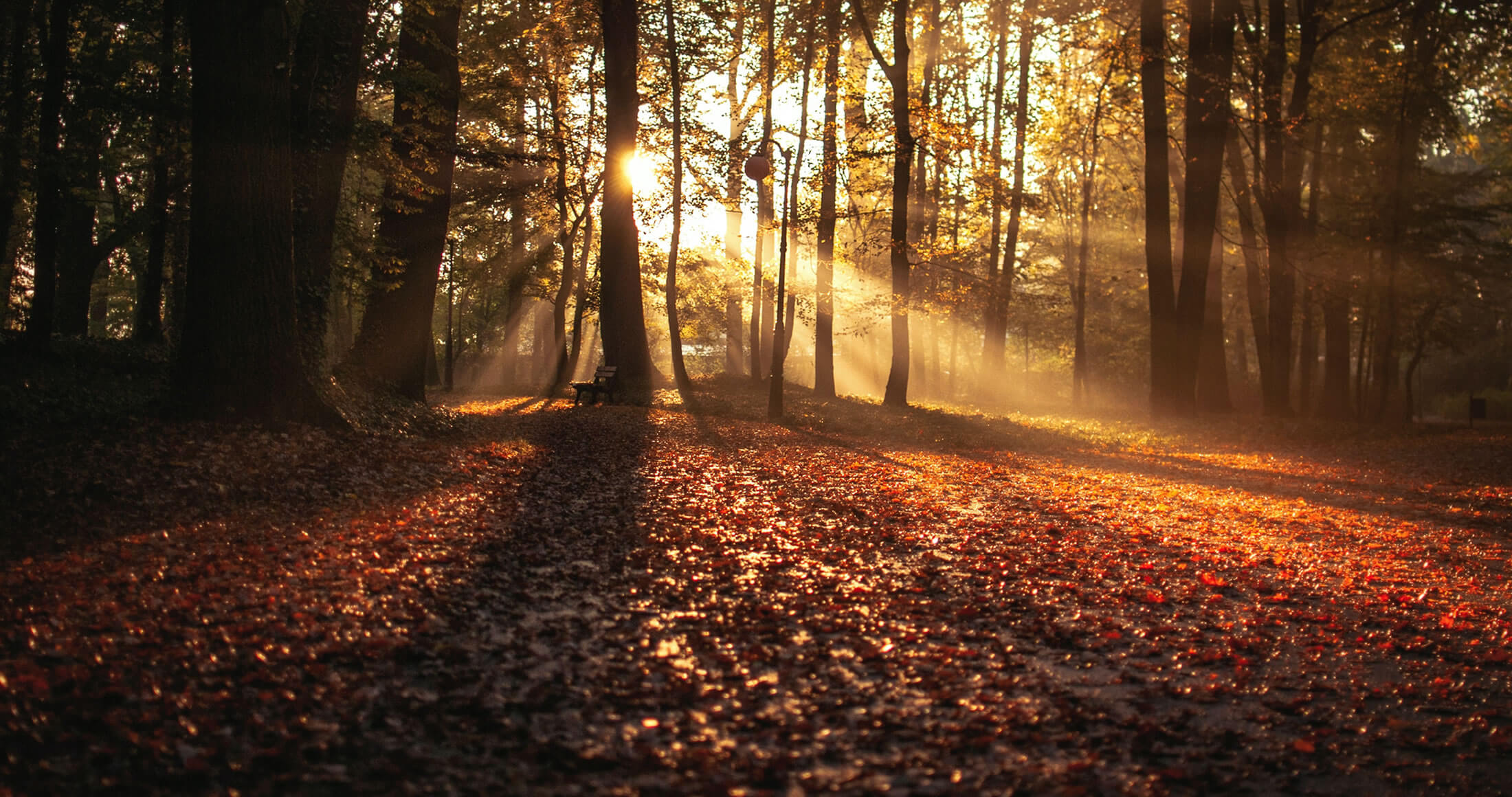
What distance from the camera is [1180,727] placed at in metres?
4.13

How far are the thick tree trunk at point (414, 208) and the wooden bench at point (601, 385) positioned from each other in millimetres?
4360

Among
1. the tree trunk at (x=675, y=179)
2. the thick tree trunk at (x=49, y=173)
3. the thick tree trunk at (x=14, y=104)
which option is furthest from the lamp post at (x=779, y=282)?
the thick tree trunk at (x=14, y=104)

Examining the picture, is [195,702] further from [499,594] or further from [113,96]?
[113,96]

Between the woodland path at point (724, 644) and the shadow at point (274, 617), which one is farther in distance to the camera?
the woodland path at point (724, 644)

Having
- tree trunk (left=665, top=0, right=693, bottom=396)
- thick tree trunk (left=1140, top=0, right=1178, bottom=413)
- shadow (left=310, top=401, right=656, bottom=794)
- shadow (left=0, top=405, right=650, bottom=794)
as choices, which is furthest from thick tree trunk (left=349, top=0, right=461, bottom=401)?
thick tree trunk (left=1140, top=0, right=1178, bottom=413)

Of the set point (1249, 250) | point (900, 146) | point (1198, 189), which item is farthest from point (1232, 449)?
point (1249, 250)

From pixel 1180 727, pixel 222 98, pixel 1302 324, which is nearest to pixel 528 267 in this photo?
pixel 222 98

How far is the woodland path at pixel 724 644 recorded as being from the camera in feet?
11.7

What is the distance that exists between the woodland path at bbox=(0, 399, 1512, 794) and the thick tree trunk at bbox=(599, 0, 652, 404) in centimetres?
1111

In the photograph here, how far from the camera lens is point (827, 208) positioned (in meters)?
24.5

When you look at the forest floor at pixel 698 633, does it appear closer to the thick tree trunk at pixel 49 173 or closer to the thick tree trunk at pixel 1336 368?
the thick tree trunk at pixel 49 173

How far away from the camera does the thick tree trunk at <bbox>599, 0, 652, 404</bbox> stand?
67.7 feet

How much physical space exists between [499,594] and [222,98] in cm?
707

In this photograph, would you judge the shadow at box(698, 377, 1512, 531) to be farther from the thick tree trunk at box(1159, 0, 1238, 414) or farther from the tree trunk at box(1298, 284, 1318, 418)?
the tree trunk at box(1298, 284, 1318, 418)
